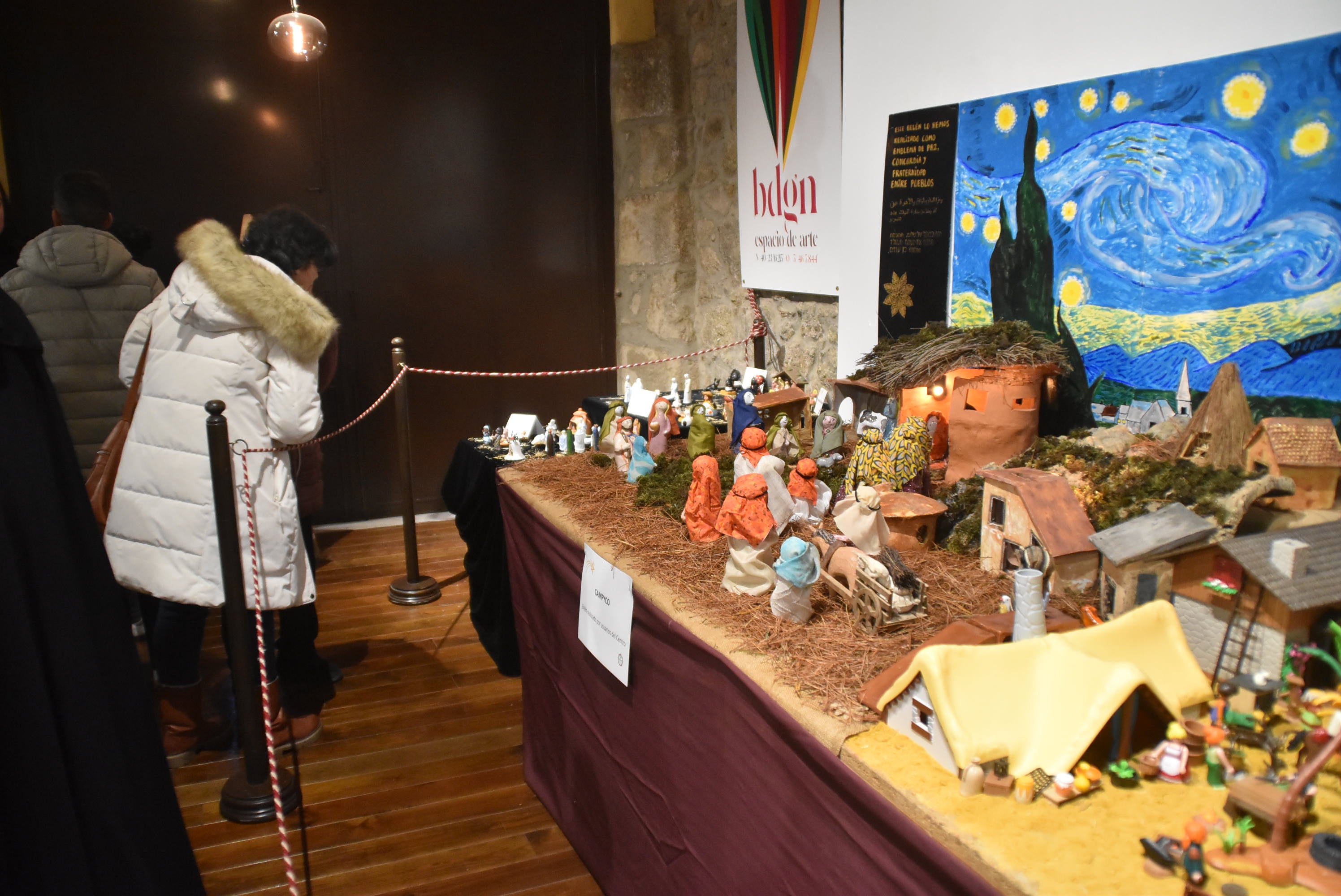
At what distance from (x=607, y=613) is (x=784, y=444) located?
2.62 feet

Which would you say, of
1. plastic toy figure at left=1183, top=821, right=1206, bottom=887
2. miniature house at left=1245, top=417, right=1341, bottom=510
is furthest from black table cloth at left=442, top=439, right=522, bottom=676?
plastic toy figure at left=1183, top=821, right=1206, bottom=887

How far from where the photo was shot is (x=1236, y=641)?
52.4 inches

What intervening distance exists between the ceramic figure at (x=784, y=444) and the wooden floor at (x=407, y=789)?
128cm

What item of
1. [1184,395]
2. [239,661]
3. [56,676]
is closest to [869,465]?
[1184,395]

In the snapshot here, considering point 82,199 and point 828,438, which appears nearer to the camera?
point 828,438

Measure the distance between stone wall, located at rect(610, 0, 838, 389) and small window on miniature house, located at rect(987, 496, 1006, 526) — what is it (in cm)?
233

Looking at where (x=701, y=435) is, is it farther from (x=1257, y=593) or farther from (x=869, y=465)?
(x=1257, y=593)

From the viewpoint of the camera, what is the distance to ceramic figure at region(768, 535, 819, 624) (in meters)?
1.62

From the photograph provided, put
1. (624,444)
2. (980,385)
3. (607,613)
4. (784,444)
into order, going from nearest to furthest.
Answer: (607,613), (980,385), (784,444), (624,444)

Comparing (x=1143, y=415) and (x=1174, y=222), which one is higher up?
(x=1174, y=222)

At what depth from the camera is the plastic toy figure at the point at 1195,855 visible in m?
0.98

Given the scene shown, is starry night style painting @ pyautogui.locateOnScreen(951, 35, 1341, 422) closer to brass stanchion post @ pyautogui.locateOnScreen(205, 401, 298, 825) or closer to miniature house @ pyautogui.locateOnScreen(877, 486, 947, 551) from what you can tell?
miniature house @ pyautogui.locateOnScreen(877, 486, 947, 551)

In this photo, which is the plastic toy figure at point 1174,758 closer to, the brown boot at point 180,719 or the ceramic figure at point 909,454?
the ceramic figure at point 909,454

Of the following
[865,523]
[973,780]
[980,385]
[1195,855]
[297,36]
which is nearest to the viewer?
[1195,855]
